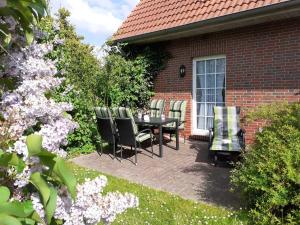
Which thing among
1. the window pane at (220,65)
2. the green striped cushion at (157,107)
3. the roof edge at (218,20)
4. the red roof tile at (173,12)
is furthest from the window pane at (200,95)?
the red roof tile at (173,12)

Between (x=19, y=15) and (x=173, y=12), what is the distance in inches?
364

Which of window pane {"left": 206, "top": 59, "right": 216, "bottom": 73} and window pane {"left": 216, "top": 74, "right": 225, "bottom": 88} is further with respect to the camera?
window pane {"left": 206, "top": 59, "right": 216, "bottom": 73}

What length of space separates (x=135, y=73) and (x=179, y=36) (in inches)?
73.4

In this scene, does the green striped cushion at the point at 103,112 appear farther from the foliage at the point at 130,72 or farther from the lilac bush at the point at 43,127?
the lilac bush at the point at 43,127

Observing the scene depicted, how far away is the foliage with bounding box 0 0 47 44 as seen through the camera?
116cm

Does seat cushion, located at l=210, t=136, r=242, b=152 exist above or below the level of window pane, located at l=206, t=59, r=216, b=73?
below

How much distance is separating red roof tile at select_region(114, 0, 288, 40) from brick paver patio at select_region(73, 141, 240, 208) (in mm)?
3499

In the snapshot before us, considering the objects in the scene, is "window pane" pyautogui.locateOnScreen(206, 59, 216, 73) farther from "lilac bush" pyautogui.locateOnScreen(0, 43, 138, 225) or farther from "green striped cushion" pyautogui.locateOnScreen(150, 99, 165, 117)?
"lilac bush" pyautogui.locateOnScreen(0, 43, 138, 225)

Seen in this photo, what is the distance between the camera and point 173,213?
4547mm

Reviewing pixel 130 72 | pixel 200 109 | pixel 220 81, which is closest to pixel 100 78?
pixel 130 72

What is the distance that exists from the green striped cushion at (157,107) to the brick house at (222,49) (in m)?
0.41

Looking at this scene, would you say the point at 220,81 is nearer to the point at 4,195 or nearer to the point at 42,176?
the point at 42,176

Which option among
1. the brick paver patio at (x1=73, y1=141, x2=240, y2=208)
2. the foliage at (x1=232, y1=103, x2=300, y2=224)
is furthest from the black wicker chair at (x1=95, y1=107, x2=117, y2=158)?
the foliage at (x1=232, y1=103, x2=300, y2=224)

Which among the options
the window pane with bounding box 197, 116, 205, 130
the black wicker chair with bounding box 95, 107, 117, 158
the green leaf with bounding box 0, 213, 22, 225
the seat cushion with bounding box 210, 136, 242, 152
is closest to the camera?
the green leaf with bounding box 0, 213, 22, 225
